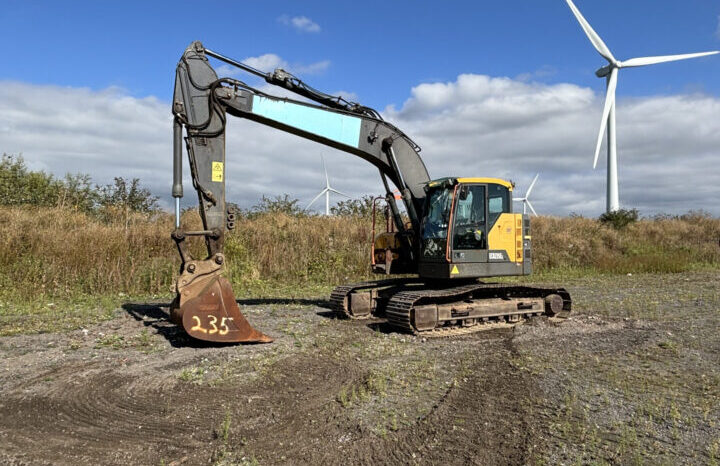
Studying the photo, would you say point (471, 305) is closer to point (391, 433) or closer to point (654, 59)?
point (391, 433)

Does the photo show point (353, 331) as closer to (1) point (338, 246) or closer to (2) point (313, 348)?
(2) point (313, 348)

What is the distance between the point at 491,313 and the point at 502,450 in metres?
5.91

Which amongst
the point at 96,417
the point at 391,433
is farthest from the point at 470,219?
the point at 96,417

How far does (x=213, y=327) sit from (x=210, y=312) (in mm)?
222

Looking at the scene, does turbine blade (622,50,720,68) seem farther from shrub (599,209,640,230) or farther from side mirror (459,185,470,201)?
side mirror (459,185,470,201)

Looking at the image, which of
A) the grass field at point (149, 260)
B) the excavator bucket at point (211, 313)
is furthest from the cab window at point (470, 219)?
the grass field at point (149, 260)

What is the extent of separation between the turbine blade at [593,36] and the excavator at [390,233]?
19.0 m

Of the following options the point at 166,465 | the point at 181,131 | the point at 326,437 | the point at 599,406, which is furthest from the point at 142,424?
the point at 181,131

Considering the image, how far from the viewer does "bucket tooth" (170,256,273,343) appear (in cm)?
770

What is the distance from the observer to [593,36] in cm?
2680

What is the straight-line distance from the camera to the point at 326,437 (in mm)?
4598

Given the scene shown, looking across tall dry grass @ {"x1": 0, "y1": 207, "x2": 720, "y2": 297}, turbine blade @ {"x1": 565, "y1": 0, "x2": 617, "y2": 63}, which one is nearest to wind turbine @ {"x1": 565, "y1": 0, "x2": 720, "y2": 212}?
turbine blade @ {"x1": 565, "y1": 0, "x2": 617, "y2": 63}

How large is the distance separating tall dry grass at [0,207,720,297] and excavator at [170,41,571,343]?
608 centimetres

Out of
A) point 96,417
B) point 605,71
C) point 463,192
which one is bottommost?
point 96,417
